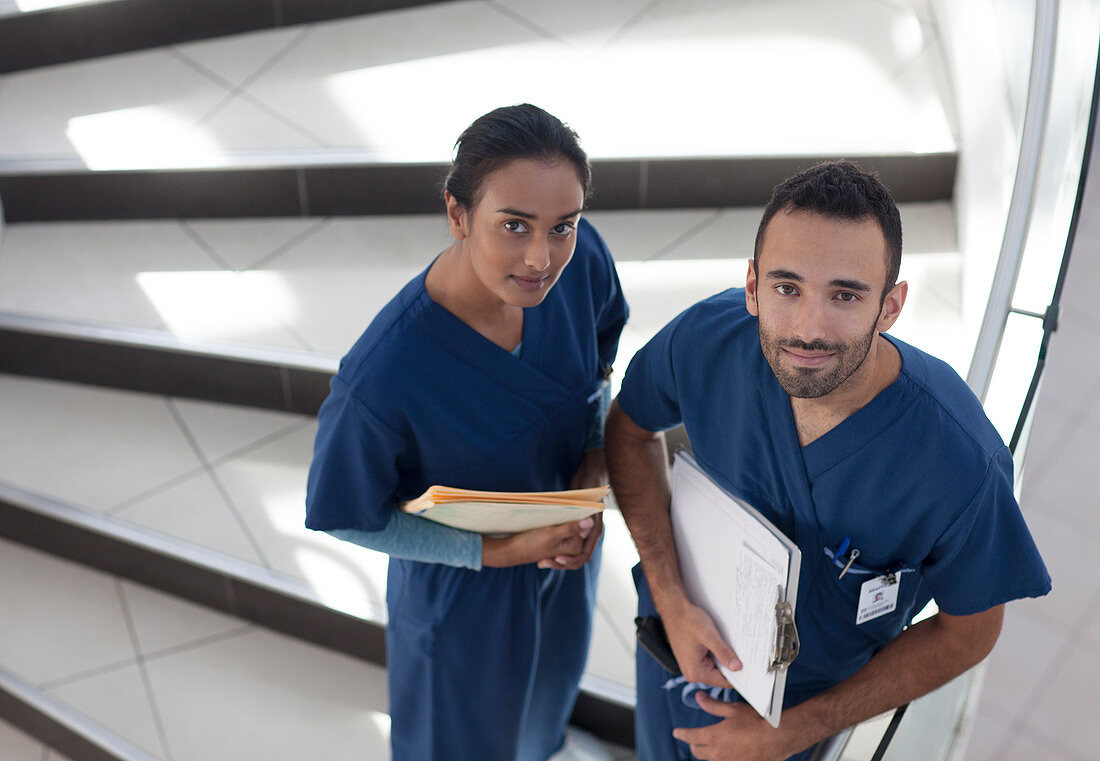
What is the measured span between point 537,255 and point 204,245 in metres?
1.52

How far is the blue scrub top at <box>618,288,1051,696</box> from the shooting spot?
0.88 meters

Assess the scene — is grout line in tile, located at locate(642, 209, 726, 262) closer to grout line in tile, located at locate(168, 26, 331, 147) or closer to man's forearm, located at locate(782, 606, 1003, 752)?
grout line in tile, located at locate(168, 26, 331, 147)

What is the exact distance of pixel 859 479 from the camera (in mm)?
930

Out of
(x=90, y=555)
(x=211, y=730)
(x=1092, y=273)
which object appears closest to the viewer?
(x=211, y=730)

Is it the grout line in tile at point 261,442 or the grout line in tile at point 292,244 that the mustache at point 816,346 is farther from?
the grout line in tile at point 292,244

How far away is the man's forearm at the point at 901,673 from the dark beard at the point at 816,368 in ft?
1.08

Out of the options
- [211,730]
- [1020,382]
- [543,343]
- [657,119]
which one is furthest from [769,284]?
[211,730]

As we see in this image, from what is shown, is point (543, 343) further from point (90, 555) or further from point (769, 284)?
point (90, 555)

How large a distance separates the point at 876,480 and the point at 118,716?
172 centimetres

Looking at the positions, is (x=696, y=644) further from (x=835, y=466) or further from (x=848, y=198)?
(x=848, y=198)

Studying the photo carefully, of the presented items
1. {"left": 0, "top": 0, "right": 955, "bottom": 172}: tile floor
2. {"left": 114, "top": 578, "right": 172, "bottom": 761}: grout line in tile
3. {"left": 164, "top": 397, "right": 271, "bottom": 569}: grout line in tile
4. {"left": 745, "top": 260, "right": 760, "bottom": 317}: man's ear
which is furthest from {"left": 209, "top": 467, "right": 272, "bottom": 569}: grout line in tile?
{"left": 745, "top": 260, "right": 760, "bottom": 317}: man's ear

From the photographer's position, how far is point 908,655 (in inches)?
39.7

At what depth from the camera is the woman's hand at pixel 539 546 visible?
1209 mm

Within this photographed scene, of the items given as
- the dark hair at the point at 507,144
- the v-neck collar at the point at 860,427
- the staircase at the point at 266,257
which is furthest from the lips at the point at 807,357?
the staircase at the point at 266,257
